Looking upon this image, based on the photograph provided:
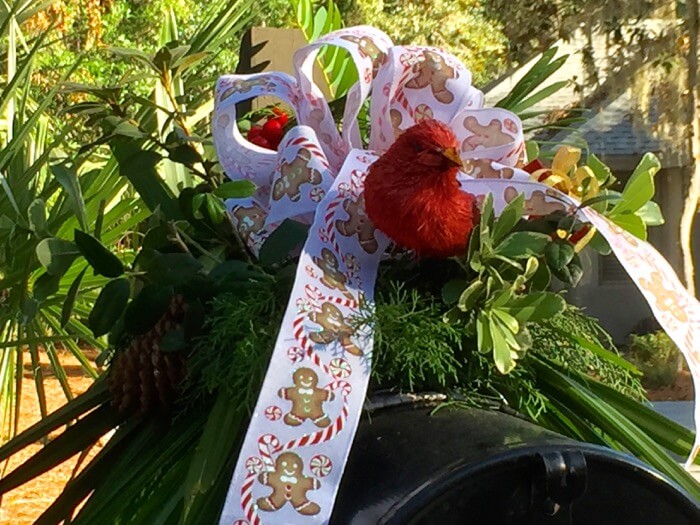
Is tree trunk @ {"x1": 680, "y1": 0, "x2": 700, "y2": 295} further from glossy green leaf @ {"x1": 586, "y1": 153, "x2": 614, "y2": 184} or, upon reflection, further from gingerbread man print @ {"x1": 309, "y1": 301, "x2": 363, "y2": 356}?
gingerbread man print @ {"x1": 309, "y1": 301, "x2": 363, "y2": 356}

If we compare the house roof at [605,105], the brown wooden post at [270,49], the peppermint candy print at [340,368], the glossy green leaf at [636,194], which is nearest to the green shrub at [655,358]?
the house roof at [605,105]

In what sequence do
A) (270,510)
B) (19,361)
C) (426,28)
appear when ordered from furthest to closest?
(426,28), (19,361), (270,510)

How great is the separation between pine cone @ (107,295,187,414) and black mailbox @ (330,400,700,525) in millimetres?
259

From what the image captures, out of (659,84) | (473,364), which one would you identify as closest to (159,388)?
(473,364)

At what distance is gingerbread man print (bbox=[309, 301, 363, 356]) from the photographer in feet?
3.39

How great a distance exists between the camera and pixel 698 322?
110cm

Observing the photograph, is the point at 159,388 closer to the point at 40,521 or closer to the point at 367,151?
the point at 40,521

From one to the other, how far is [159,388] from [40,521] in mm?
274

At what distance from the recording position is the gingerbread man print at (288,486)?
961 mm

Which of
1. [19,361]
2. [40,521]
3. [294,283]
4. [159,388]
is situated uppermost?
[294,283]

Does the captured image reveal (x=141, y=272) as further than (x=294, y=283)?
Yes

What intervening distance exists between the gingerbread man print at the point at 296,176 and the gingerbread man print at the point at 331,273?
112 millimetres

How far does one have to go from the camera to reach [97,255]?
1191 millimetres

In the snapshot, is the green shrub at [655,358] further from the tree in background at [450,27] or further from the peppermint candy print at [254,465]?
Result: the peppermint candy print at [254,465]
